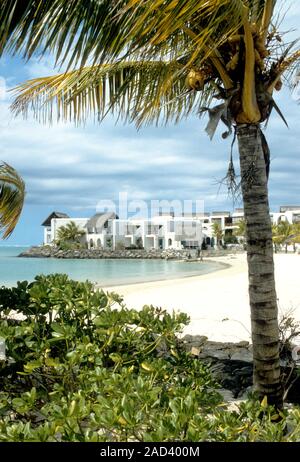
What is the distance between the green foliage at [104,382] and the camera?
255 centimetres

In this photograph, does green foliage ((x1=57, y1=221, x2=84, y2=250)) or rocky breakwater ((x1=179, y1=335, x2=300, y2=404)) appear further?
green foliage ((x1=57, y1=221, x2=84, y2=250))

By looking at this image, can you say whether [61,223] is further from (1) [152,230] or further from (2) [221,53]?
(2) [221,53]

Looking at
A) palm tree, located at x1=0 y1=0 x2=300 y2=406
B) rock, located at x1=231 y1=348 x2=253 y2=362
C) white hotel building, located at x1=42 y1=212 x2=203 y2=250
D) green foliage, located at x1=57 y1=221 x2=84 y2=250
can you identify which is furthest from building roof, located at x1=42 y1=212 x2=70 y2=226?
palm tree, located at x1=0 y1=0 x2=300 y2=406

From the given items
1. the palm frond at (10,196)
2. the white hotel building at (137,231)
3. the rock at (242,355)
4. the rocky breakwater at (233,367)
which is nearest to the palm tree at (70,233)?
the white hotel building at (137,231)

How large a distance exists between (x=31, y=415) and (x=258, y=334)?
6.37 ft

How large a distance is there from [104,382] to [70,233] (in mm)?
103854

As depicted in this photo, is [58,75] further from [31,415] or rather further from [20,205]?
[31,415]

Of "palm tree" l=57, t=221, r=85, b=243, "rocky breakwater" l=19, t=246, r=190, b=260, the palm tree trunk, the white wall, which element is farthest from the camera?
the white wall

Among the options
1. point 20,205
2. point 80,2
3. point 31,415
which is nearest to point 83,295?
point 31,415

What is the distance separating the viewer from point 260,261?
408cm

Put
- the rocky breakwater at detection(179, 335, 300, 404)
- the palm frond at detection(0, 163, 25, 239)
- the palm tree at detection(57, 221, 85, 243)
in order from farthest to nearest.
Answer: the palm tree at detection(57, 221, 85, 243), the palm frond at detection(0, 163, 25, 239), the rocky breakwater at detection(179, 335, 300, 404)

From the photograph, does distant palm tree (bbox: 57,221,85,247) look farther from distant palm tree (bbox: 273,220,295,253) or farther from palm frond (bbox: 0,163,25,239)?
palm frond (bbox: 0,163,25,239)

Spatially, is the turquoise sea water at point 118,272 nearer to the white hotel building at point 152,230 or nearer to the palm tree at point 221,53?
the palm tree at point 221,53

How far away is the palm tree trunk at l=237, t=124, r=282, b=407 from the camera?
408cm
